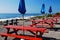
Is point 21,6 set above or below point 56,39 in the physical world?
above

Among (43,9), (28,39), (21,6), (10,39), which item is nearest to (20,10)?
(21,6)

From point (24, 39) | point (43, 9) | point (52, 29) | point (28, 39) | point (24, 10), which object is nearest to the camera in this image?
point (28, 39)

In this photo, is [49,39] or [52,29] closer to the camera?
[49,39]

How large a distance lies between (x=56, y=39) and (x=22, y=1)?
8.15ft

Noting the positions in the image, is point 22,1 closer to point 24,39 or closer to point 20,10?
point 20,10

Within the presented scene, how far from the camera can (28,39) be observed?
5910 millimetres

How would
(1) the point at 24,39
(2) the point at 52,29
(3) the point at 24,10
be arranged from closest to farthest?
1. (1) the point at 24,39
2. (3) the point at 24,10
3. (2) the point at 52,29

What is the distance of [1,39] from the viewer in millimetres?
7352

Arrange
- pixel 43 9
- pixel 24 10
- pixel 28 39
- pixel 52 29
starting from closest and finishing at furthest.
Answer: pixel 28 39 → pixel 24 10 → pixel 52 29 → pixel 43 9

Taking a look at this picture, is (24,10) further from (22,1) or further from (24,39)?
(24,39)

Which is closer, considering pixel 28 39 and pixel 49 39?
pixel 28 39

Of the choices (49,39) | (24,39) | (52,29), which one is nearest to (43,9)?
(52,29)

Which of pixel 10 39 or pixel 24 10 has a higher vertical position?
pixel 24 10

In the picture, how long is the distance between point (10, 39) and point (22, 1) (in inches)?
75.5
